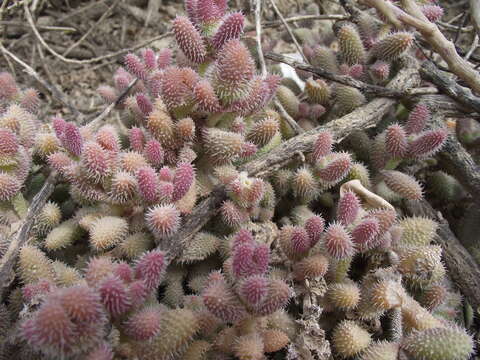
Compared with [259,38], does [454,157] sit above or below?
below

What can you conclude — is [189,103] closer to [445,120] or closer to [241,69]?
[241,69]

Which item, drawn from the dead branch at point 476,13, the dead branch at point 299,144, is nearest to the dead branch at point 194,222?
the dead branch at point 299,144

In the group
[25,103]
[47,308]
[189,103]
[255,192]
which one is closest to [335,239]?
[255,192]

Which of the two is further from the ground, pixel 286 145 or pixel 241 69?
pixel 241 69

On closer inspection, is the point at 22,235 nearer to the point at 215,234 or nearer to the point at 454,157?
the point at 215,234

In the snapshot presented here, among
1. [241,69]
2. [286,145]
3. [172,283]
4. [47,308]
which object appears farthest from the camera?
[286,145]

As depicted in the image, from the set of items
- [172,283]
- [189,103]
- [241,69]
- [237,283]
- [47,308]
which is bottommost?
[172,283]

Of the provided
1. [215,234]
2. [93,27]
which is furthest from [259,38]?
[93,27]
